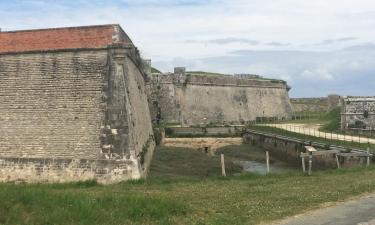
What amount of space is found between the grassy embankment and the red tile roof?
6384mm

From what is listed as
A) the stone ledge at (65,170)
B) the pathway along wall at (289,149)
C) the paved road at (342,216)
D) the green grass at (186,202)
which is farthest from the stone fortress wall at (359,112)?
the paved road at (342,216)

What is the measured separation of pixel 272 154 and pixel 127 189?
1905cm

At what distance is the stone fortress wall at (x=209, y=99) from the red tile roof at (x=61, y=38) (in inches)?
846

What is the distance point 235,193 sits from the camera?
12.1 metres

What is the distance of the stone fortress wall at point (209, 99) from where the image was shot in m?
42.3

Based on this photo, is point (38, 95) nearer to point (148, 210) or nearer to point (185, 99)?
point (148, 210)

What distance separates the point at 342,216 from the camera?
9250mm

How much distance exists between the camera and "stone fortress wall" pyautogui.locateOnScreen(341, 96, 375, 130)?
3041 centimetres

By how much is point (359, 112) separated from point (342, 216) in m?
22.9

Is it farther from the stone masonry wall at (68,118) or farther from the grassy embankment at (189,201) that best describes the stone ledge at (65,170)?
the grassy embankment at (189,201)

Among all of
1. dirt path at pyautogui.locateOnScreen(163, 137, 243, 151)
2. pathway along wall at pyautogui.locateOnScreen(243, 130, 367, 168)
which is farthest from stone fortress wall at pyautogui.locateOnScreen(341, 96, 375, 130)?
dirt path at pyautogui.locateOnScreen(163, 137, 243, 151)

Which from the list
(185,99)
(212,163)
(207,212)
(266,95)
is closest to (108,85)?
(212,163)

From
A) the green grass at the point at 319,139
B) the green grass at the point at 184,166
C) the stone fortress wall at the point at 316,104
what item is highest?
the stone fortress wall at the point at 316,104

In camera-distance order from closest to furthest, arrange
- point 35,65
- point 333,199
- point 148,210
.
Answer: point 148,210 < point 333,199 < point 35,65
